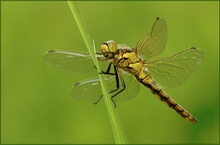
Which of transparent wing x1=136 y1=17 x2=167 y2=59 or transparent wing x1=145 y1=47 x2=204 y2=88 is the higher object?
transparent wing x1=136 y1=17 x2=167 y2=59

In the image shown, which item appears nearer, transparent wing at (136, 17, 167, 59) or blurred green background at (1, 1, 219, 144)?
transparent wing at (136, 17, 167, 59)

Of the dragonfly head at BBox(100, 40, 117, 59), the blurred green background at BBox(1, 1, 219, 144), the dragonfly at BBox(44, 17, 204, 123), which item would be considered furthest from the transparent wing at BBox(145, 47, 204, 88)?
the blurred green background at BBox(1, 1, 219, 144)

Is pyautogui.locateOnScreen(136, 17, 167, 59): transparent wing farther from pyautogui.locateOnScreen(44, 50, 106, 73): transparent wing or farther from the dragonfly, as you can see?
pyautogui.locateOnScreen(44, 50, 106, 73): transparent wing

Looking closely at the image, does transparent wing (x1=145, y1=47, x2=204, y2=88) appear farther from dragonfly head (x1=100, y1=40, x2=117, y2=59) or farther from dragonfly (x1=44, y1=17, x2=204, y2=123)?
dragonfly head (x1=100, y1=40, x2=117, y2=59)

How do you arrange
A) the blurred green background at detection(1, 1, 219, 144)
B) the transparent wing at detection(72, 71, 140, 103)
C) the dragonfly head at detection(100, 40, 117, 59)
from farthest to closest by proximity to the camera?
1. the blurred green background at detection(1, 1, 219, 144)
2. the transparent wing at detection(72, 71, 140, 103)
3. the dragonfly head at detection(100, 40, 117, 59)

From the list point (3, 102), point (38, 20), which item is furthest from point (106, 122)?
point (38, 20)

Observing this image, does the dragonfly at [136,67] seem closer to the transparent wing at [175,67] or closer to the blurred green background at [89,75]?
the transparent wing at [175,67]

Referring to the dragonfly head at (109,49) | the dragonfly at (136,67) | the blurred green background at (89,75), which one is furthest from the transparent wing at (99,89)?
the blurred green background at (89,75)

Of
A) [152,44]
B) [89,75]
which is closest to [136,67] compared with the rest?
[152,44]

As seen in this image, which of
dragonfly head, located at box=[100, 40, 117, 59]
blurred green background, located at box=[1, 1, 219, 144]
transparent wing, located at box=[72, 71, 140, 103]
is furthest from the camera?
blurred green background, located at box=[1, 1, 219, 144]
